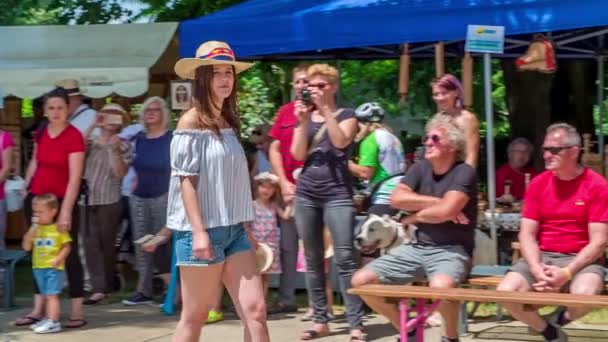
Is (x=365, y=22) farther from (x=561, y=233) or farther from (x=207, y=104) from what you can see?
(x=207, y=104)

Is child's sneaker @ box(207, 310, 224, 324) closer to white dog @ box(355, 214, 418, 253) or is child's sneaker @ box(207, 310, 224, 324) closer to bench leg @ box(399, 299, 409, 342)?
white dog @ box(355, 214, 418, 253)

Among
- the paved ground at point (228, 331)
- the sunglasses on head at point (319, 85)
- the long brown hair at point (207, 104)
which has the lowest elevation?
the paved ground at point (228, 331)

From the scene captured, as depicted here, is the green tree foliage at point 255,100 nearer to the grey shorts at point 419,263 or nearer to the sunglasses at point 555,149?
the grey shorts at point 419,263

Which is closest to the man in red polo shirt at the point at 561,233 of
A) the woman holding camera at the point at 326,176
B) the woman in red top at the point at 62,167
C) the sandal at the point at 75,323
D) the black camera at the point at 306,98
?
the woman holding camera at the point at 326,176

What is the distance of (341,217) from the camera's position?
7.19 m

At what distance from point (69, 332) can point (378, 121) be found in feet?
8.16

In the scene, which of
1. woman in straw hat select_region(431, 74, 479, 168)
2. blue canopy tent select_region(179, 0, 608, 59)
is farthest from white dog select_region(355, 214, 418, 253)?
blue canopy tent select_region(179, 0, 608, 59)

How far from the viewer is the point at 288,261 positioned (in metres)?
8.42

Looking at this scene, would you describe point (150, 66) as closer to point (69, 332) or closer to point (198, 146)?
point (69, 332)

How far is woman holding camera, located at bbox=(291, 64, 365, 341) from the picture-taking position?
284 inches

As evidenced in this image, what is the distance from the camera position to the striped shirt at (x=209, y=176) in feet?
17.4

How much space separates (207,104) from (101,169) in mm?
3838

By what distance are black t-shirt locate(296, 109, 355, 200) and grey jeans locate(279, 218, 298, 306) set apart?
1110 mm

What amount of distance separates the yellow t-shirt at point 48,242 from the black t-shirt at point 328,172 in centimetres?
166
